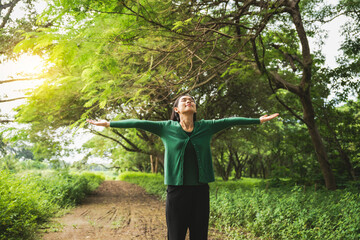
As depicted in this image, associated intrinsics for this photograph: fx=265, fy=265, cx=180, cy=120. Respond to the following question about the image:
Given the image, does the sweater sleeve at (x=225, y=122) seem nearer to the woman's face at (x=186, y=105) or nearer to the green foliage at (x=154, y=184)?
the woman's face at (x=186, y=105)

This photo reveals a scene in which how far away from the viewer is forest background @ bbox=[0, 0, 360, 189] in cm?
415

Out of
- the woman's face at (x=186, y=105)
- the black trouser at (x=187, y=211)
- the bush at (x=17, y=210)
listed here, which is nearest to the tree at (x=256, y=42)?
the woman's face at (x=186, y=105)

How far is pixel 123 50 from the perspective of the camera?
502cm

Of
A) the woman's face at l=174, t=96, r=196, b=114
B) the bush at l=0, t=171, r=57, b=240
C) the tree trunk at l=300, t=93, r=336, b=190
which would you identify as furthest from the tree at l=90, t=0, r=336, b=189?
the bush at l=0, t=171, r=57, b=240

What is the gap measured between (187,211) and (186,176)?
0.36 metres

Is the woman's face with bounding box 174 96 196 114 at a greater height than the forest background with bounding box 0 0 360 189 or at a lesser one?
lesser

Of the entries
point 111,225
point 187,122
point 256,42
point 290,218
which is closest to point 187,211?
point 187,122

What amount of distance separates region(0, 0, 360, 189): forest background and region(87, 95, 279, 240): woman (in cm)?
169

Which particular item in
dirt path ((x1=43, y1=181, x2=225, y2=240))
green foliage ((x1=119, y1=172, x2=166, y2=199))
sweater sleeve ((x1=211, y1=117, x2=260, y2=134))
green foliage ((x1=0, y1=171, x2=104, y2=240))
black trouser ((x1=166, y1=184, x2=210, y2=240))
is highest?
sweater sleeve ((x1=211, y1=117, x2=260, y2=134))

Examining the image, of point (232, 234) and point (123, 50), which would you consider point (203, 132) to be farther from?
point (232, 234)

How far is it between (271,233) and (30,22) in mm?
11478

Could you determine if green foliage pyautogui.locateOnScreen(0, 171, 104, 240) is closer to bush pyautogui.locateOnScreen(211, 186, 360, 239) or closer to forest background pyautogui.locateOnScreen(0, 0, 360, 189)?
forest background pyautogui.locateOnScreen(0, 0, 360, 189)

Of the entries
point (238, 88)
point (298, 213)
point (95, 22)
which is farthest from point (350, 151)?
point (95, 22)

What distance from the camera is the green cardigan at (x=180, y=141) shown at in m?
2.71
